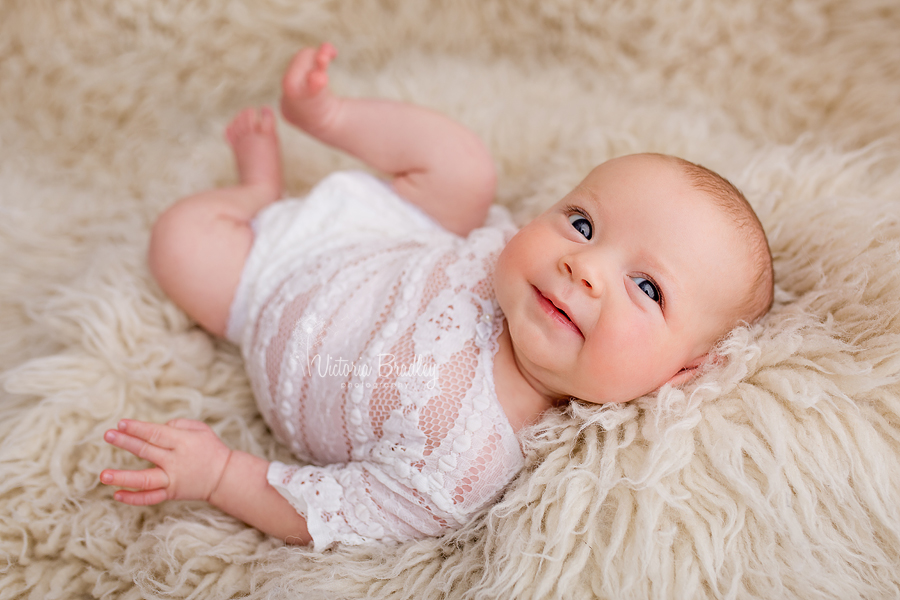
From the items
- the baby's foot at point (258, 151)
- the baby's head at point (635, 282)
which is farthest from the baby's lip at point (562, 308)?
the baby's foot at point (258, 151)

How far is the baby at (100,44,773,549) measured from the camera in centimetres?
Answer: 85

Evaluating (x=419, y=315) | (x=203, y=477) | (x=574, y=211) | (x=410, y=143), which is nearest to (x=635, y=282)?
(x=574, y=211)

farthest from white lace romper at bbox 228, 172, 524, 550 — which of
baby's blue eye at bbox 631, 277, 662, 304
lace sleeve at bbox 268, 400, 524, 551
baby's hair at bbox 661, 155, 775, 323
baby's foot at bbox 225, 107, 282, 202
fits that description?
baby's hair at bbox 661, 155, 775, 323

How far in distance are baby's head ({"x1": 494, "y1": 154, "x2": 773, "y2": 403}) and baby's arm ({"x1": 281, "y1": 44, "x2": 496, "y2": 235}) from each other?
333 millimetres

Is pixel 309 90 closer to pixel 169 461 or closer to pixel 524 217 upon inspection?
pixel 524 217

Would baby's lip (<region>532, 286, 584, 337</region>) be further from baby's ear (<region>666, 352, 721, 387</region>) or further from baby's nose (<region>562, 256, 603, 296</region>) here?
baby's ear (<region>666, 352, 721, 387</region>)

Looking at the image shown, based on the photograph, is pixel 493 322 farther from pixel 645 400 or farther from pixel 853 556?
pixel 853 556

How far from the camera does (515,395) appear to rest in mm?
957

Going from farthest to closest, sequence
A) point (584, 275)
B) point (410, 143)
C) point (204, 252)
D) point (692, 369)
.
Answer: point (410, 143) < point (204, 252) < point (692, 369) < point (584, 275)

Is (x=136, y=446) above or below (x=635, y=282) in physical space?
below

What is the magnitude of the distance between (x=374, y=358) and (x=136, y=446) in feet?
1.20

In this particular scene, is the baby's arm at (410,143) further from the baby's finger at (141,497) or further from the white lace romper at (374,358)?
the baby's finger at (141,497)

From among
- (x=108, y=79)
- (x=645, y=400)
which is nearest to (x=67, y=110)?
(x=108, y=79)

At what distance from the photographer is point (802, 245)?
40.6 inches
